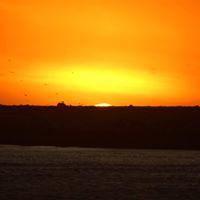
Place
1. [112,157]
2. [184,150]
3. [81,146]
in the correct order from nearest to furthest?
[112,157]
[184,150]
[81,146]

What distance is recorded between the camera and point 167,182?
87375 millimetres

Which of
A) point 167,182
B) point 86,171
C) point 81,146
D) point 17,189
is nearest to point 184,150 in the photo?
point 81,146

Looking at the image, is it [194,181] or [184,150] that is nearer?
[194,181]

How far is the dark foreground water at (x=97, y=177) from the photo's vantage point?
77.4 metres

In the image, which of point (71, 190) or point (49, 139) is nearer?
point (71, 190)

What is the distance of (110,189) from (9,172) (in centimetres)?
1793

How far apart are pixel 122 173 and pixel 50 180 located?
1051 cm

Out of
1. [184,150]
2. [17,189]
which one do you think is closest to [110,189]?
[17,189]

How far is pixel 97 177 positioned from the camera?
299ft

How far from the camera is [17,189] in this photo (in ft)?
261

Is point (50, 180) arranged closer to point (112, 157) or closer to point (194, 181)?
point (194, 181)

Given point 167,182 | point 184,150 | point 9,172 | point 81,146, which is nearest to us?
point 167,182

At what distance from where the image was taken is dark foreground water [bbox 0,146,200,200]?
77375mm

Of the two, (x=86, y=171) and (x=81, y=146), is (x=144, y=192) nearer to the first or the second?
(x=86, y=171)
